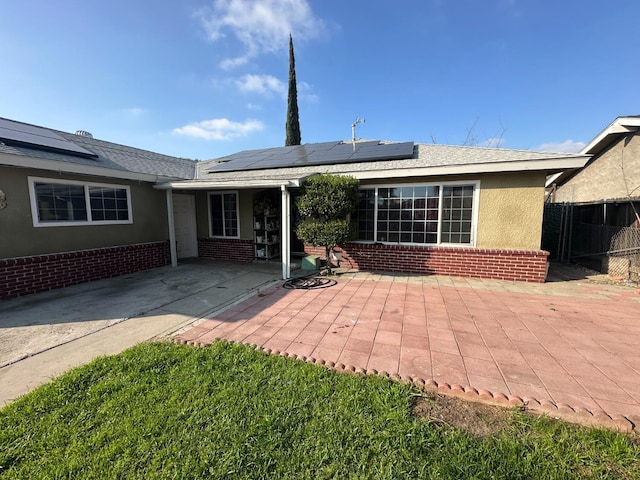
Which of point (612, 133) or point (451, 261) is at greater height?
point (612, 133)

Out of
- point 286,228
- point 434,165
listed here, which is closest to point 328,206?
point 286,228

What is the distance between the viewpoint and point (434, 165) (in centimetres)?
621

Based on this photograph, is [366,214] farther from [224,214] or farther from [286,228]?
[224,214]

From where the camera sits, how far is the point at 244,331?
3.75 meters

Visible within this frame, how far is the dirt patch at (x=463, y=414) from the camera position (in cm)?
205

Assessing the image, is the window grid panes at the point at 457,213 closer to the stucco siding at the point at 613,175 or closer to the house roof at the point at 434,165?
the house roof at the point at 434,165

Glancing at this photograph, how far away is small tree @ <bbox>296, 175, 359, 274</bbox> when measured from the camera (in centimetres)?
626

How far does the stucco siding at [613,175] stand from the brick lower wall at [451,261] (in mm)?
4330

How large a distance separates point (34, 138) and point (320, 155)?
7.35m

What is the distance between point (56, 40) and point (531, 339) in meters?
11.4

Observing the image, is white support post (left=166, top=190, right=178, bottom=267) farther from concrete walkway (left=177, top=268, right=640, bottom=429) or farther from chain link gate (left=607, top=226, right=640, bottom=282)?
chain link gate (left=607, top=226, right=640, bottom=282)

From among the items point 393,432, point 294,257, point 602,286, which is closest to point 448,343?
point 393,432

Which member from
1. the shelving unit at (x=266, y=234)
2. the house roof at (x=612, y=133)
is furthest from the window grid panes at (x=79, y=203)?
the house roof at (x=612, y=133)

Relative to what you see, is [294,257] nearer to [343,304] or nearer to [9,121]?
[343,304]
